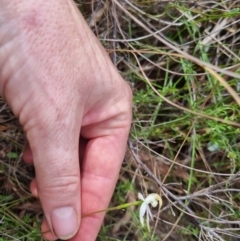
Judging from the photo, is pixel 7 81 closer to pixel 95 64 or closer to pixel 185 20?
pixel 95 64

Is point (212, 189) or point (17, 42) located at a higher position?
point (17, 42)

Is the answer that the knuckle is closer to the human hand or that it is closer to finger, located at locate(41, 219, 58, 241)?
the human hand

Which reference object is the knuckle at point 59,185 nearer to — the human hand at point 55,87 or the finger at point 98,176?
the human hand at point 55,87

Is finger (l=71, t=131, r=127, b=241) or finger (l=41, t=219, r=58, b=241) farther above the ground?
finger (l=71, t=131, r=127, b=241)

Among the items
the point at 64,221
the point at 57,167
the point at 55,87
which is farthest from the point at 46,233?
the point at 55,87

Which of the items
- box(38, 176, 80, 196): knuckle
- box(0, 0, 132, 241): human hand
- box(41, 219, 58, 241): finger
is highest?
box(0, 0, 132, 241): human hand

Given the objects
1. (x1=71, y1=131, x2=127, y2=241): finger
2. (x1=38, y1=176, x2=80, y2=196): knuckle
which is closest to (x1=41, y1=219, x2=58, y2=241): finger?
(x1=71, y1=131, x2=127, y2=241): finger

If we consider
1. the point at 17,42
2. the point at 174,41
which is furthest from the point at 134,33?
the point at 17,42
